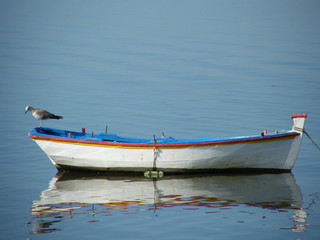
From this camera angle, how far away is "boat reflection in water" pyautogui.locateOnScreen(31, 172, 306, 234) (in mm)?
14031

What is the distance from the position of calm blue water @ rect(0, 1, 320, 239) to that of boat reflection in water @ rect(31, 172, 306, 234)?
0.05 meters

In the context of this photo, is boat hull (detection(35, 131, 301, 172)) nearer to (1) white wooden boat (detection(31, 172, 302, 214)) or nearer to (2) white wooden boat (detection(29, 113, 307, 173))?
(2) white wooden boat (detection(29, 113, 307, 173))

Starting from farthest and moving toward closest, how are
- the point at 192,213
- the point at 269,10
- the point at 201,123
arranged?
the point at 269,10 < the point at 201,123 < the point at 192,213

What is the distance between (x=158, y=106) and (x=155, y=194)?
36.3 feet

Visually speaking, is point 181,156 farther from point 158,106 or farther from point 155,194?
point 158,106

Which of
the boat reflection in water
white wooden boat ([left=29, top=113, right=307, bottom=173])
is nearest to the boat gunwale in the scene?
white wooden boat ([left=29, top=113, right=307, bottom=173])

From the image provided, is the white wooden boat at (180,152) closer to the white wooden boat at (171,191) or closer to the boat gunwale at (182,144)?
the boat gunwale at (182,144)

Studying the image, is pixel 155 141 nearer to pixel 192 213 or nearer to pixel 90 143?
pixel 90 143

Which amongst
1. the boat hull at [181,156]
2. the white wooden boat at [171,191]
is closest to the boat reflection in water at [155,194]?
the white wooden boat at [171,191]

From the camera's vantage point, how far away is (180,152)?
53.6 feet

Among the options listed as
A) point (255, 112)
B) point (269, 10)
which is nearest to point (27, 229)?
point (255, 112)

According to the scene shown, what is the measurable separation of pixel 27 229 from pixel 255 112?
14.4m

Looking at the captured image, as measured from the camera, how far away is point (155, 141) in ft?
53.0

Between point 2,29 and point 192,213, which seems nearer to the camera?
point 192,213
